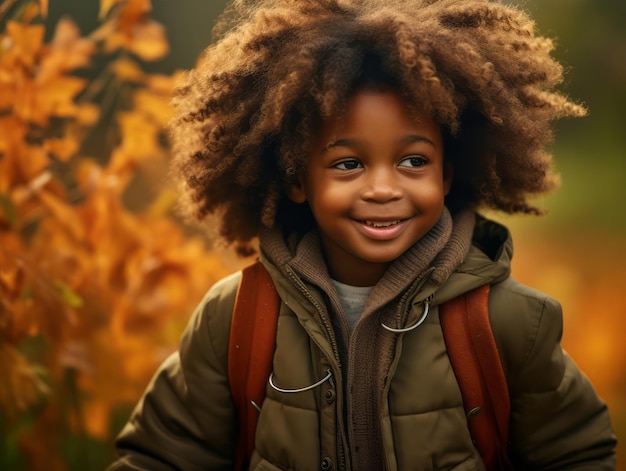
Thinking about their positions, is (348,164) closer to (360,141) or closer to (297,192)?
(360,141)

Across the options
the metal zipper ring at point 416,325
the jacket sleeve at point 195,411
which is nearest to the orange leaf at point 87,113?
the jacket sleeve at point 195,411

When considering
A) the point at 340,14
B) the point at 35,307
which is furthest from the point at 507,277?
the point at 35,307

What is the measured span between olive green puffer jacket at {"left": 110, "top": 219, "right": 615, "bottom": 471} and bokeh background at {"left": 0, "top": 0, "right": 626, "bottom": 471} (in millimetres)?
908

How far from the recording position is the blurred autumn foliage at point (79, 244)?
8.98ft

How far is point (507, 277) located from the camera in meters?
2.28

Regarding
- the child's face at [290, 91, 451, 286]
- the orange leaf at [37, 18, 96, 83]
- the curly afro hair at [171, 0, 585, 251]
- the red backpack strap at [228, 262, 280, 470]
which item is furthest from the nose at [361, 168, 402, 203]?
the orange leaf at [37, 18, 96, 83]

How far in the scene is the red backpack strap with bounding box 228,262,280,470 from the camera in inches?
90.6

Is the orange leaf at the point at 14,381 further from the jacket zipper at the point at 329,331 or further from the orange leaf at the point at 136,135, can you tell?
the jacket zipper at the point at 329,331

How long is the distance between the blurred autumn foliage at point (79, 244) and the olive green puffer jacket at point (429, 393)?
3.08 ft

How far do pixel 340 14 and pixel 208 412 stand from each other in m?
1.21

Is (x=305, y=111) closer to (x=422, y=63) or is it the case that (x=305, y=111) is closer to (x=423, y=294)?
(x=422, y=63)

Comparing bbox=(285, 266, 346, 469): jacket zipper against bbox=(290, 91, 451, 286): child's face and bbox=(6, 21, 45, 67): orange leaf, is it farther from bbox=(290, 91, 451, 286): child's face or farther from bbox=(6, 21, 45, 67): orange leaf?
bbox=(6, 21, 45, 67): orange leaf

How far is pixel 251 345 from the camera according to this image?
7.61ft

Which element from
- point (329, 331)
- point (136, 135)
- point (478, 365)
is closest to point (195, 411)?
point (329, 331)
